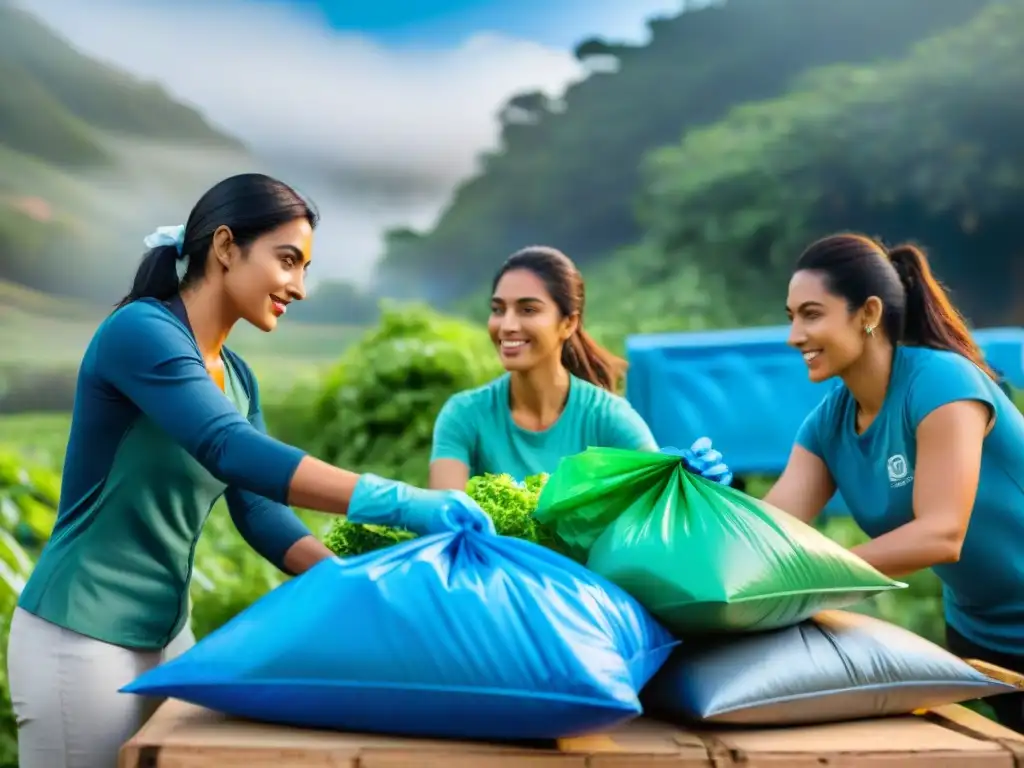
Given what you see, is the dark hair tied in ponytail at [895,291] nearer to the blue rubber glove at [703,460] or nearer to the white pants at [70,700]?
the blue rubber glove at [703,460]

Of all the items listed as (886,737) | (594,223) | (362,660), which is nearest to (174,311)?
(362,660)

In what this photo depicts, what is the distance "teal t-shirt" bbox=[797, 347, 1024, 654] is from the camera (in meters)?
2.06

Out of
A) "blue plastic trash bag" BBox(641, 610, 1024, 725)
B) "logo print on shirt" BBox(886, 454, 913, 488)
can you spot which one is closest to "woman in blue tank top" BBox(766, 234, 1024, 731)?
"logo print on shirt" BBox(886, 454, 913, 488)

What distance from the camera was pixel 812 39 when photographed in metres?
9.49

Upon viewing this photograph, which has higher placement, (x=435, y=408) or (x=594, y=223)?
(x=594, y=223)

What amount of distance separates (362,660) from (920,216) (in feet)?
25.1

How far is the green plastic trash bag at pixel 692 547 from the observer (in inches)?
58.0

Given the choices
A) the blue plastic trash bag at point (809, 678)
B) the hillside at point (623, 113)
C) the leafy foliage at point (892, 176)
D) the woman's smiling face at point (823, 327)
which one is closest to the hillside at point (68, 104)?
the hillside at point (623, 113)

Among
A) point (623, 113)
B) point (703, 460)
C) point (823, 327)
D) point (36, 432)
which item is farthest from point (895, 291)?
point (623, 113)

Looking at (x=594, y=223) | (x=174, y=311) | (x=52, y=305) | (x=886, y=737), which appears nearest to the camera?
(x=886, y=737)

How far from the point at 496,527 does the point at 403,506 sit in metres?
0.18

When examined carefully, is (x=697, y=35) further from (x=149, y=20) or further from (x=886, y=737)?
(x=886, y=737)

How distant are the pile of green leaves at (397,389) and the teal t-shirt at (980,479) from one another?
3049 mm

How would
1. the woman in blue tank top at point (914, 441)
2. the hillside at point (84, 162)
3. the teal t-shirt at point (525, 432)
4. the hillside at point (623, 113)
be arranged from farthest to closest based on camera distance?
1. the hillside at point (623, 113)
2. the hillside at point (84, 162)
3. the teal t-shirt at point (525, 432)
4. the woman in blue tank top at point (914, 441)
